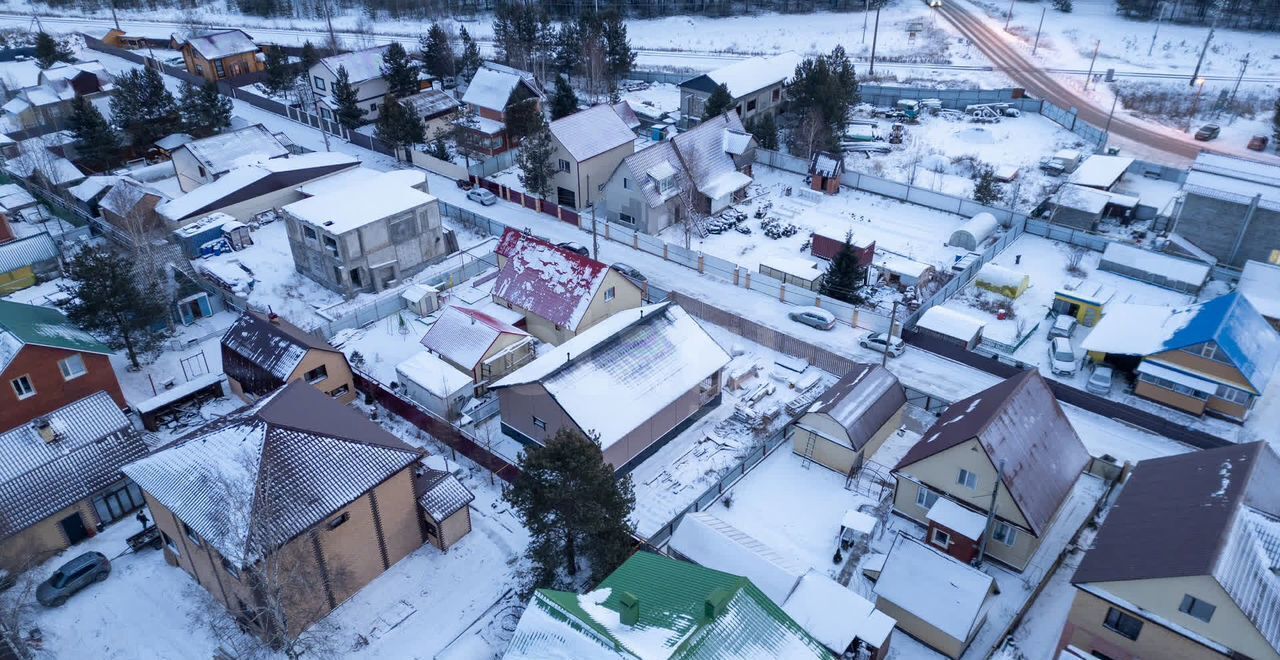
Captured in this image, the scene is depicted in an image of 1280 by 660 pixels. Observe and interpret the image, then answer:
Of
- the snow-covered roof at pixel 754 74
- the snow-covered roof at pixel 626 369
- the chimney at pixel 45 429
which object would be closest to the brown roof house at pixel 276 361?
the chimney at pixel 45 429

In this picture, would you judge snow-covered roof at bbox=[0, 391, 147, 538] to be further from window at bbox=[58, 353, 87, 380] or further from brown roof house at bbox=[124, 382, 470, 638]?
brown roof house at bbox=[124, 382, 470, 638]

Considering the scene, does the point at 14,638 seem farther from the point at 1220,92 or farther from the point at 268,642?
the point at 1220,92

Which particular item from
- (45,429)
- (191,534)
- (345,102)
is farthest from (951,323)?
(345,102)

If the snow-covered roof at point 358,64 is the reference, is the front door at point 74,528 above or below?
below

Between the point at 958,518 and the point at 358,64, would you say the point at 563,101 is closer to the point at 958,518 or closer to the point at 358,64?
the point at 358,64

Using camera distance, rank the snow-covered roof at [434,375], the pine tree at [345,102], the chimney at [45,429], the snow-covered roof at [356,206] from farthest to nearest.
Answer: the pine tree at [345,102]
the snow-covered roof at [356,206]
the snow-covered roof at [434,375]
the chimney at [45,429]

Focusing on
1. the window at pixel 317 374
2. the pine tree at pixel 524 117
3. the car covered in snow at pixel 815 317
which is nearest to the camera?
the window at pixel 317 374

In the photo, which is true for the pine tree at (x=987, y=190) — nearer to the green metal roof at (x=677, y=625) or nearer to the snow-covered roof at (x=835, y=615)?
the snow-covered roof at (x=835, y=615)
